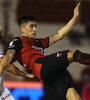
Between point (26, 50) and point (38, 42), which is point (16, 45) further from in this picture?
point (38, 42)

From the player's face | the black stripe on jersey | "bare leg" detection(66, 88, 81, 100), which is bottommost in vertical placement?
"bare leg" detection(66, 88, 81, 100)

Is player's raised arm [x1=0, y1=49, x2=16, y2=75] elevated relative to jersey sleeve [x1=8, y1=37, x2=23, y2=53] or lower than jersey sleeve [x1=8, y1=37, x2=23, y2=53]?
lower

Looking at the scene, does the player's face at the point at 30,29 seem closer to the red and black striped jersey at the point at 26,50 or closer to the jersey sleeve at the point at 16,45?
the red and black striped jersey at the point at 26,50

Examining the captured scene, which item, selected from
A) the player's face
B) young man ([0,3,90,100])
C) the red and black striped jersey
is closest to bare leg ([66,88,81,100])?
young man ([0,3,90,100])

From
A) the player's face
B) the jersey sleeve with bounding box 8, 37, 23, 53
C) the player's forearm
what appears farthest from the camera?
the player's face

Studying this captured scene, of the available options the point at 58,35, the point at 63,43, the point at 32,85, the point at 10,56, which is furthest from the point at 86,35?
the point at 10,56

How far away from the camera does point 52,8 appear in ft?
45.6

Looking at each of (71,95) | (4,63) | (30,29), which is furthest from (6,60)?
(71,95)

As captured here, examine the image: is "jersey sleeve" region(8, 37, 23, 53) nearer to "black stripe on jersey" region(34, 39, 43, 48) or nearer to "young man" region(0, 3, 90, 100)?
"young man" region(0, 3, 90, 100)

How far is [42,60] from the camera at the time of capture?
17.6 feet

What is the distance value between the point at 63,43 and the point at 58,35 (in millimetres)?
6770

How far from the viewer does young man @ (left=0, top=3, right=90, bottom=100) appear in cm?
514

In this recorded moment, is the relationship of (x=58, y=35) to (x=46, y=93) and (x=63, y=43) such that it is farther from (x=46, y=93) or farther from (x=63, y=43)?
(x=63, y=43)

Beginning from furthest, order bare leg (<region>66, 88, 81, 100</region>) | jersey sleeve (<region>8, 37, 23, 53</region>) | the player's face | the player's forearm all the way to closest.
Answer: the player's face, jersey sleeve (<region>8, 37, 23, 53</region>), bare leg (<region>66, 88, 81, 100</region>), the player's forearm
